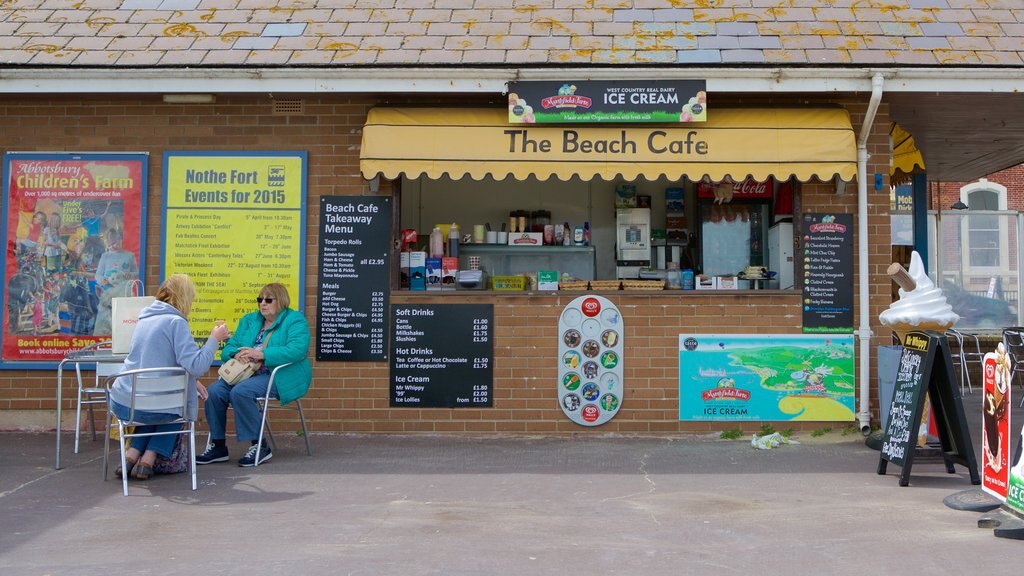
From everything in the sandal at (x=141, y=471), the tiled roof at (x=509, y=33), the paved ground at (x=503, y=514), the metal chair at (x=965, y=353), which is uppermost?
the tiled roof at (x=509, y=33)

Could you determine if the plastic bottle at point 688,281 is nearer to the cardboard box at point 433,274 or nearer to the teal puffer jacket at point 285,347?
the cardboard box at point 433,274

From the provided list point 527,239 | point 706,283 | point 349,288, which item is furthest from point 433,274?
point 706,283

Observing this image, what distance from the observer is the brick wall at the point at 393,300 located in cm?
870

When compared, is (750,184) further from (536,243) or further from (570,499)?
(570,499)

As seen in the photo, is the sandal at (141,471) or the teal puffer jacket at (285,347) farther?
the teal puffer jacket at (285,347)

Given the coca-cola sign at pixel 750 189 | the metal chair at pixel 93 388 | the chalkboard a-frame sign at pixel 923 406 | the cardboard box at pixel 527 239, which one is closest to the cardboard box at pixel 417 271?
the cardboard box at pixel 527 239

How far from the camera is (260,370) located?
777 centimetres

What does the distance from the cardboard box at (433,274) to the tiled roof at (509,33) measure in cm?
184

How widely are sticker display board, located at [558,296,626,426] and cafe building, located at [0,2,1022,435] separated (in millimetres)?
19

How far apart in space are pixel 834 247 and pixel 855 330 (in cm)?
75

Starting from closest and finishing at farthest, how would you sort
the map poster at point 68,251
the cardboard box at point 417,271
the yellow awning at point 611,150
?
1. the yellow awning at point 611,150
2. the map poster at point 68,251
3. the cardboard box at point 417,271

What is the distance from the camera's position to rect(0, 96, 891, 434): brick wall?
28.5 ft

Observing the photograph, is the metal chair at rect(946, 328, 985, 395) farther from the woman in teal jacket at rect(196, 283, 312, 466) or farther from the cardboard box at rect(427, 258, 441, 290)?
the woman in teal jacket at rect(196, 283, 312, 466)

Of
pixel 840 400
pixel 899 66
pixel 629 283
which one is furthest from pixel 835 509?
pixel 899 66
